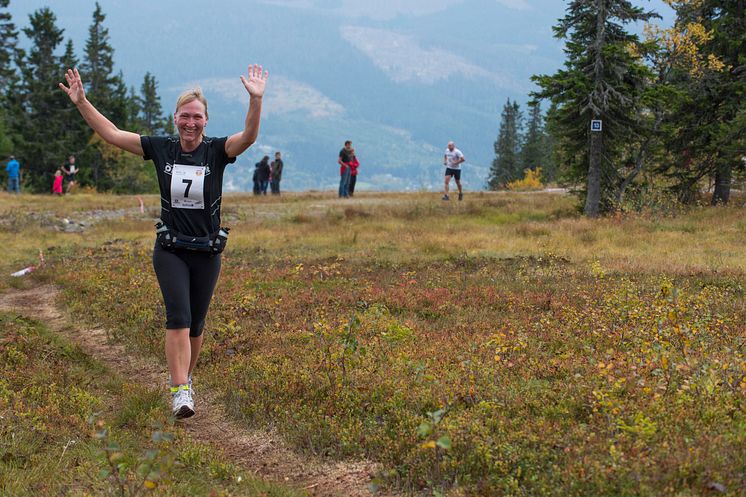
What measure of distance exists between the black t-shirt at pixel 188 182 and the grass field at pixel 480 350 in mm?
1722

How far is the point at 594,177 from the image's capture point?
21.9m

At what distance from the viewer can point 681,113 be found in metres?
24.5

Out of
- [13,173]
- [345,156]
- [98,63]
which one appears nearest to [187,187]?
[345,156]

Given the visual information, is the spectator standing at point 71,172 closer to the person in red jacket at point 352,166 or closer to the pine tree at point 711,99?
the person in red jacket at point 352,166

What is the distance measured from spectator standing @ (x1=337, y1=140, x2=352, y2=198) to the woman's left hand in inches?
898

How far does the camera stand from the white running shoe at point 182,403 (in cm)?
600

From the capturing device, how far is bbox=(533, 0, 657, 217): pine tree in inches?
793

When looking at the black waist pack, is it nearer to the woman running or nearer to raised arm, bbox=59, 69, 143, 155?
the woman running

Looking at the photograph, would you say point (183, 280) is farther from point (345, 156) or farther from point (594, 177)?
point (345, 156)

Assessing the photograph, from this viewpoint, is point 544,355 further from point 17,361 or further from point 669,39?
point 669,39

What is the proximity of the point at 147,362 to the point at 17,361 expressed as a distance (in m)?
1.37

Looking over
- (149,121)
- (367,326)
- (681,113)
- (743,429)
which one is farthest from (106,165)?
(743,429)

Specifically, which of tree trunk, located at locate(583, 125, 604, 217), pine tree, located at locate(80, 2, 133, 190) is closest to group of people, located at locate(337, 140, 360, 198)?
tree trunk, located at locate(583, 125, 604, 217)

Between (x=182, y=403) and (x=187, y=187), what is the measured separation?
1.90 meters
